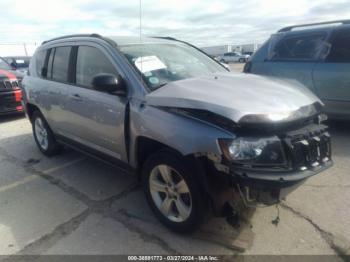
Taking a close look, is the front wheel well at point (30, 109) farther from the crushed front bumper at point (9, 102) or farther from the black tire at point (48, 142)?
the crushed front bumper at point (9, 102)

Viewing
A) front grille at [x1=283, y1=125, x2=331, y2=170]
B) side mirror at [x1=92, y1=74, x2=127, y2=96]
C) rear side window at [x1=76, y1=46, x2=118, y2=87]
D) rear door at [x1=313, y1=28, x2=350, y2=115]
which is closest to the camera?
front grille at [x1=283, y1=125, x2=331, y2=170]

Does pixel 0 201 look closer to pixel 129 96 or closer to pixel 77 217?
pixel 77 217

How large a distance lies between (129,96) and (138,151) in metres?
0.55

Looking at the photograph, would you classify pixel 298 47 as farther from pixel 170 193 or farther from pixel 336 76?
pixel 170 193

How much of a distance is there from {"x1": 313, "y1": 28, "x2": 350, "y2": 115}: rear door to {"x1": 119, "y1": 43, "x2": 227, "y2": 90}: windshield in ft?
7.22

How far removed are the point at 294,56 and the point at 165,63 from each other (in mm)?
3278

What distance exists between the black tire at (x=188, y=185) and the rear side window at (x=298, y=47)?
389 cm

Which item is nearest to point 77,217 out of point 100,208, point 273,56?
point 100,208

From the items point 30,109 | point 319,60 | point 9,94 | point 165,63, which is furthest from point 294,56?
point 9,94

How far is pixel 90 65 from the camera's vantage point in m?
3.78

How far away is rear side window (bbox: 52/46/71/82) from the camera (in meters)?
4.25

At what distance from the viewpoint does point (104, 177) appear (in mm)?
4285

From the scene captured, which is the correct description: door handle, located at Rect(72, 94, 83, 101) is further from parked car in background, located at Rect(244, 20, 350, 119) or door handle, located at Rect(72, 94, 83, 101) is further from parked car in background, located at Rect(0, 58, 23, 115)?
parked car in background, located at Rect(0, 58, 23, 115)

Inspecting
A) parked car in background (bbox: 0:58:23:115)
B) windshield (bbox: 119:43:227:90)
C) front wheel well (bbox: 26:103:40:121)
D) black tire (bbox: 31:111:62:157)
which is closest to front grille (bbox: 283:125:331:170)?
windshield (bbox: 119:43:227:90)
